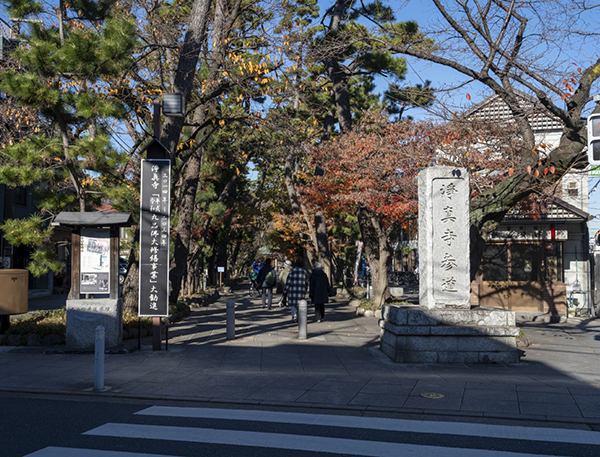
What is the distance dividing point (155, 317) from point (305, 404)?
4.88 meters

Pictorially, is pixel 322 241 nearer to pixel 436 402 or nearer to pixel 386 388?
pixel 386 388

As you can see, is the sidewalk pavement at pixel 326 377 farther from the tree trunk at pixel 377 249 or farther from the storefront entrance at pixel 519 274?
the storefront entrance at pixel 519 274

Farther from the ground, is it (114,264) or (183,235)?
(183,235)

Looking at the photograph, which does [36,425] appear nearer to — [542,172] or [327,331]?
[327,331]

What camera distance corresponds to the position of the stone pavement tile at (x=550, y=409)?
6.46 m

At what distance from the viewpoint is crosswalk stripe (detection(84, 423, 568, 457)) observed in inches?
201

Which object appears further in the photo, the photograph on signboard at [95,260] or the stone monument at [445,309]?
the photograph on signboard at [95,260]

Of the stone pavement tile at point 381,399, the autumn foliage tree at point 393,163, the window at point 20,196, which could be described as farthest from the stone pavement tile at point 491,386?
the window at point 20,196

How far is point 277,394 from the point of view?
754 centimetres

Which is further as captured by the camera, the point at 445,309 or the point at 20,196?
the point at 20,196

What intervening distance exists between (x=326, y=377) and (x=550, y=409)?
3.43 m

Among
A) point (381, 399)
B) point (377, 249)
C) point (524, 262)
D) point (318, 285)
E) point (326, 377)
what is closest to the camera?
point (381, 399)

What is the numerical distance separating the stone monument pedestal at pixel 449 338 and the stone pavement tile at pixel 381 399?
2.24 meters

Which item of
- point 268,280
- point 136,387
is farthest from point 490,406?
point 268,280
